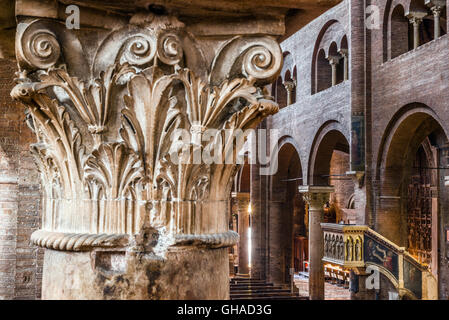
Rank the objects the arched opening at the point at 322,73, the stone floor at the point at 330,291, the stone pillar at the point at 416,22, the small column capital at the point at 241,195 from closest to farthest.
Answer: the stone pillar at the point at 416,22 → the arched opening at the point at 322,73 → the stone floor at the point at 330,291 → the small column capital at the point at 241,195

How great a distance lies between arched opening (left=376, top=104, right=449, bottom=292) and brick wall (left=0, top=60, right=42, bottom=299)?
7734 mm

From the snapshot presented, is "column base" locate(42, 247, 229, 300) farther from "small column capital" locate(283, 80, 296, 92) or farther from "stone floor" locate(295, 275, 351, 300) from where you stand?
"small column capital" locate(283, 80, 296, 92)

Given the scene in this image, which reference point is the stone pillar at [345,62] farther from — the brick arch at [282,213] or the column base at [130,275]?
the column base at [130,275]

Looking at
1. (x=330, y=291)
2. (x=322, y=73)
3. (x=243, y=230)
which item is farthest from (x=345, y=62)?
(x=243, y=230)

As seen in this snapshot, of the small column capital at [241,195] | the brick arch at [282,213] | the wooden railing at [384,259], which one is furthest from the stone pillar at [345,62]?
the small column capital at [241,195]

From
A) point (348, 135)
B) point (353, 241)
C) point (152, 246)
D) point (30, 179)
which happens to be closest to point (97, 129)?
point (152, 246)

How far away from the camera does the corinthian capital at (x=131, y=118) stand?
1.74m

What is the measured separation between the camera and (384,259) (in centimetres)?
1009

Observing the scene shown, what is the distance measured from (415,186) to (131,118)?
574 inches

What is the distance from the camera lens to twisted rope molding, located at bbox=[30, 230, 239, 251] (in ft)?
5.67

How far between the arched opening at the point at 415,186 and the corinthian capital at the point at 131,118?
9081mm

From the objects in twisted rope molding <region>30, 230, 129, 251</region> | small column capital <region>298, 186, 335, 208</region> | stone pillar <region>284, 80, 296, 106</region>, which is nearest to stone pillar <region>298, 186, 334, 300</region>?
small column capital <region>298, 186, 335, 208</region>

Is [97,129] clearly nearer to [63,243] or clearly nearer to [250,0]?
[63,243]

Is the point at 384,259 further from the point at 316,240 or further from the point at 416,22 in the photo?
the point at 416,22
